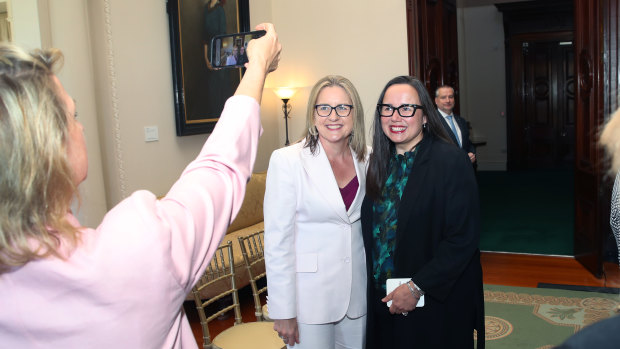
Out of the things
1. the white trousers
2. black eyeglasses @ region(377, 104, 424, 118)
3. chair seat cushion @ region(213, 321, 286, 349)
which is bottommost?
chair seat cushion @ region(213, 321, 286, 349)

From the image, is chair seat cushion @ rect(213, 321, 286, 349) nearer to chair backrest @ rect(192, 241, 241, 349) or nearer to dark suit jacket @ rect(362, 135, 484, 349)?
chair backrest @ rect(192, 241, 241, 349)

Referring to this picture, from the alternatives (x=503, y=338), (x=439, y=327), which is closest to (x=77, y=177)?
(x=439, y=327)

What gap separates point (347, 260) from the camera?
90.3 inches

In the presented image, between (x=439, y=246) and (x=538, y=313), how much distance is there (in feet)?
9.14

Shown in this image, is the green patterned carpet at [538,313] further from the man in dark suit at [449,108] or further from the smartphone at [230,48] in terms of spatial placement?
the smartphone at [230,48]

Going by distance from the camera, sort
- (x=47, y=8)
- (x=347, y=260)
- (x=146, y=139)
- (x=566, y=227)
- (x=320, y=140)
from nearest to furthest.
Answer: (x=347, y=260) < (x=320, y=140) < (x=47, y=8) < (x=146, y=139) < (x=566, y=227)

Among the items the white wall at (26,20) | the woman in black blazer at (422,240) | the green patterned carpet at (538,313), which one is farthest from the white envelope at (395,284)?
the white wall at (26,20)

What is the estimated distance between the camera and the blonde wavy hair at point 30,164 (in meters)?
0.69

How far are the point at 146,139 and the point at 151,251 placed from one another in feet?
14.5

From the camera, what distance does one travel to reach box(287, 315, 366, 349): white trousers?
89.0 inches

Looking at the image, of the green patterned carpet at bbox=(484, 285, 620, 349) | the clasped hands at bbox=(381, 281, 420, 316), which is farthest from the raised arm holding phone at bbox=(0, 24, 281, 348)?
the green patterned carpet at bbox=(484, 285, 620, 349)

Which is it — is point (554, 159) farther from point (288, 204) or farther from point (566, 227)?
point (288, 204)

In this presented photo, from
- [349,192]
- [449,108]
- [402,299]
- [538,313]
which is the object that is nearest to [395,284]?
[402,299]

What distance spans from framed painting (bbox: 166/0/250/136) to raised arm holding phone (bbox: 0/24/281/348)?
4.62 metres
